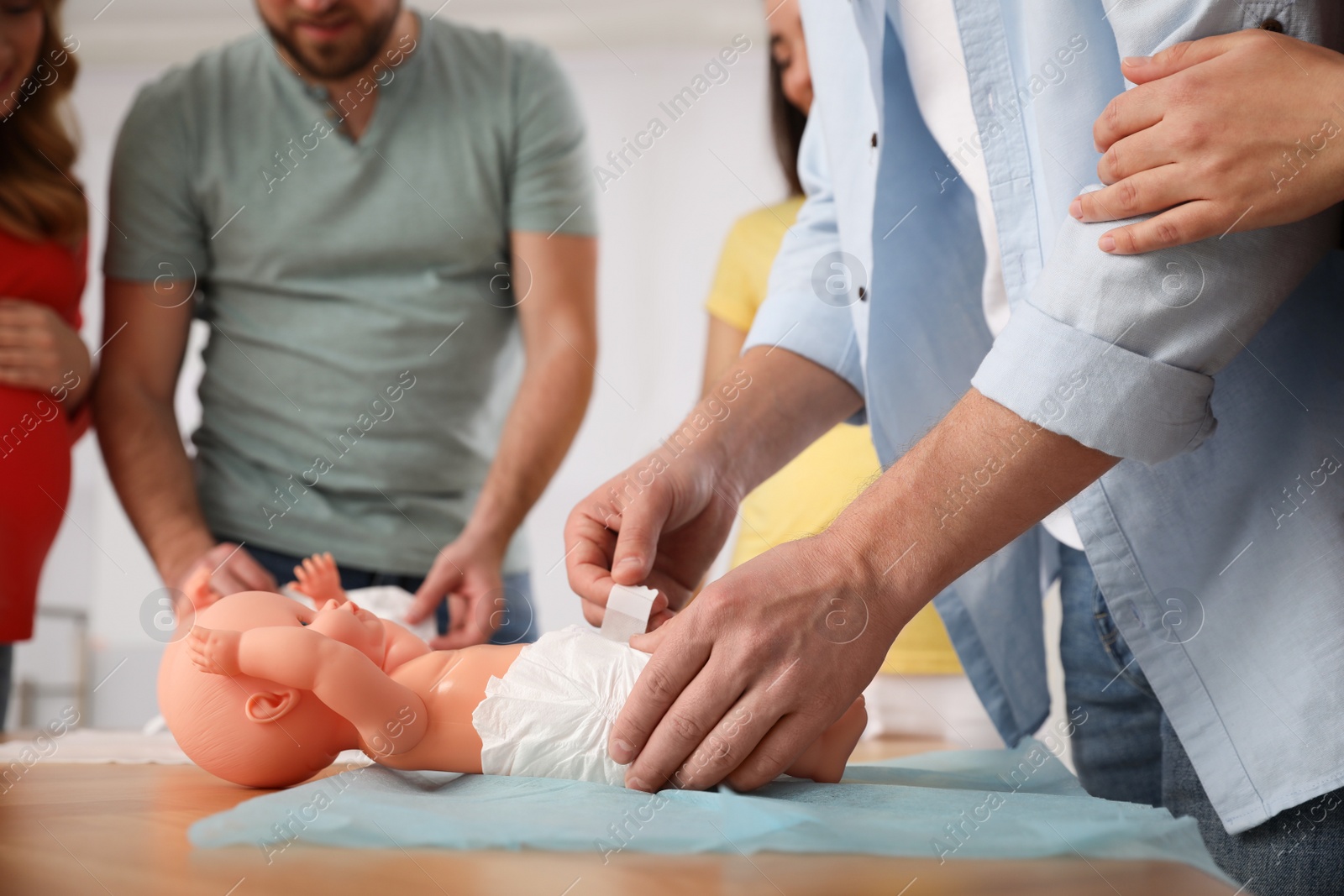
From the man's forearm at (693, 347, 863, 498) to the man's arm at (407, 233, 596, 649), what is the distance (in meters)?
0.67

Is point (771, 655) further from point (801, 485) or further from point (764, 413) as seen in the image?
point (801, 485)

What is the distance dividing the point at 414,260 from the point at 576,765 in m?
1.22

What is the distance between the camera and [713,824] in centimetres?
67

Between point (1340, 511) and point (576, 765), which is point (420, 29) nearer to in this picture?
point (576, 765)

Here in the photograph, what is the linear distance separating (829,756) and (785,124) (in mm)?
1640

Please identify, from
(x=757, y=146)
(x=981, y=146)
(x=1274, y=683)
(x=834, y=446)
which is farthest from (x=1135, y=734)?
(x=757, y=146)

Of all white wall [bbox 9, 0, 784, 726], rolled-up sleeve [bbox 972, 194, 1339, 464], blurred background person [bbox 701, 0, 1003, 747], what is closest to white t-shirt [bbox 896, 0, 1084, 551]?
rolled-up sleeve [bbox 972, 194, 1339, 464]

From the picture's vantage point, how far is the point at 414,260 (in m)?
1.82

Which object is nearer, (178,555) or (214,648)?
(214,648)

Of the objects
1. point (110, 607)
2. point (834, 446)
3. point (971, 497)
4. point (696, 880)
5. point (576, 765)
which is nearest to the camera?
point (696, 880)

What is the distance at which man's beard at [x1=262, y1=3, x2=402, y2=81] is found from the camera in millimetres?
1777

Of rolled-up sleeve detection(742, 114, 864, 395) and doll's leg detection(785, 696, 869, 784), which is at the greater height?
rolled-up sleeve detection(742, 114, 864, 395)

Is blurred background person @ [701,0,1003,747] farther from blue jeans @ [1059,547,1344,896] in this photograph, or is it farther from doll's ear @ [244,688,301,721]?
doll's ear @ [244,688,301,721]

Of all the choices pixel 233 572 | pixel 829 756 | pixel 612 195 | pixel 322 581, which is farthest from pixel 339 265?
pixel 612 195
